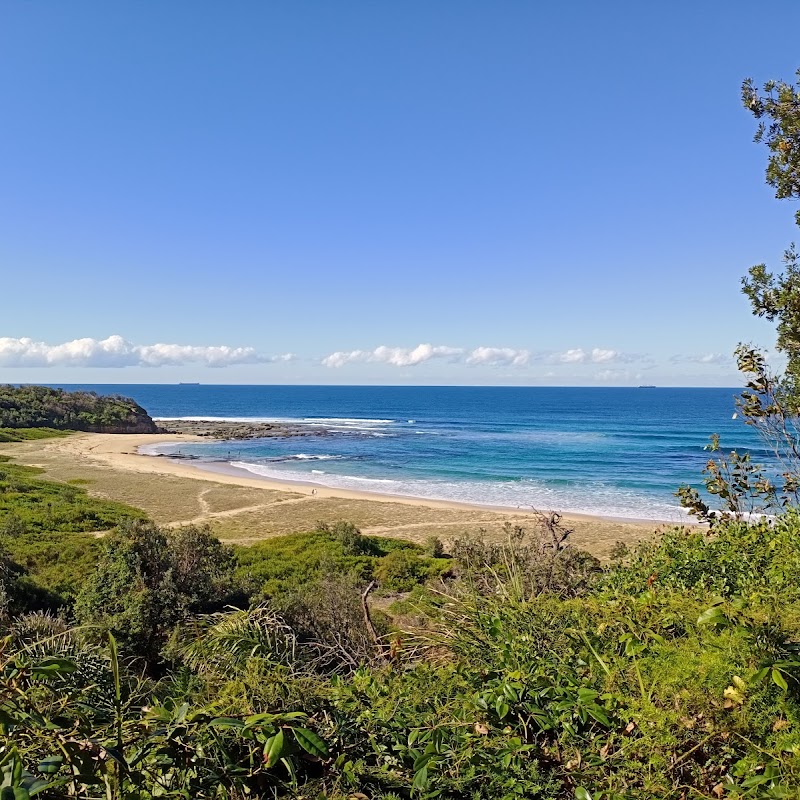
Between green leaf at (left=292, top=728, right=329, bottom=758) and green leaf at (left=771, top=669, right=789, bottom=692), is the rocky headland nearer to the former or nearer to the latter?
green leaf at (left=292, top=728, right=329, bottom=758)

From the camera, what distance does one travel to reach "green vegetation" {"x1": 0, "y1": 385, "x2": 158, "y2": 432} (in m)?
62.2

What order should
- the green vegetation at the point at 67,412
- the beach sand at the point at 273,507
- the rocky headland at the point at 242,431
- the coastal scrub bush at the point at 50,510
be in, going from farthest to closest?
1. the rocky headland at the point at 242,431
2. the green vegetation at the point at 67,412
3. the beach sand at the point at 273,507
4. the coastal scrub bush at the point at 50,510

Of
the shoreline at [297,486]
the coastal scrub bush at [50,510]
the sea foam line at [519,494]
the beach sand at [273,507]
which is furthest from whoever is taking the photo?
the sea foam line at [519,494]

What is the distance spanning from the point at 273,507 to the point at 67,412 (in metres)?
51.5

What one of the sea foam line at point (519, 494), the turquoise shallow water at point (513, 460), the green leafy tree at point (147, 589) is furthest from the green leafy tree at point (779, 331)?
the sea foam line at point (519, 494)

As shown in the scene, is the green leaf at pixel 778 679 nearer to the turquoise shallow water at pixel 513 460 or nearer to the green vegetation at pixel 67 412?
the turquoise shallow water at pixel 513 460

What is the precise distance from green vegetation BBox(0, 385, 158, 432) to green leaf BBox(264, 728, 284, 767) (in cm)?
6947

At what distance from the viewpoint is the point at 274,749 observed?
1703 millimetres

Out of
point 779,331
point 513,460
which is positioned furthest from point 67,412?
point 779,331

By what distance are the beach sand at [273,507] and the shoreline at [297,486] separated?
0.06m

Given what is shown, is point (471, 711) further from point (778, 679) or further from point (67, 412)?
point (67, 412)

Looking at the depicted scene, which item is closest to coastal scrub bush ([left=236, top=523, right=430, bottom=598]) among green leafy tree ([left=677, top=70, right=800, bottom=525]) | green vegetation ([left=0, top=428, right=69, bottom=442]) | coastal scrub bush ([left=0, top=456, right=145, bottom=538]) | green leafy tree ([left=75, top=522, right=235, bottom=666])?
green leafy tree ([left=75, top=522, right=235, bottom=666])

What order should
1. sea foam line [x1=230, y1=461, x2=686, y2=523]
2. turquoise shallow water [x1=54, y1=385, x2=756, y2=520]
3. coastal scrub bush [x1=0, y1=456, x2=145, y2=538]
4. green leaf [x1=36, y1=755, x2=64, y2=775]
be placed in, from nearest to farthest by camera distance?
green leaf [x1=36, y1=755, x2=64, y2=775]
coastal scrub bush [x1=0, y1=456, x2=145, y2=538]
sea foam line [x1=230, y1=461, x2=686, y2=523]
turquoise shallow water [x1=54, y1=385, x2=756, y2=520]

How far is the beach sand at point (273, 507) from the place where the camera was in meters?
22.6
